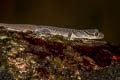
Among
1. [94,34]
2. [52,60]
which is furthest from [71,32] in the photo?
[52,60]

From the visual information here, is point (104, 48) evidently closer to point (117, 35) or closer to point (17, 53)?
point (17, 53)

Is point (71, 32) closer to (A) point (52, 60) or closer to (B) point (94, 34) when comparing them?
(B) point (94, 34)

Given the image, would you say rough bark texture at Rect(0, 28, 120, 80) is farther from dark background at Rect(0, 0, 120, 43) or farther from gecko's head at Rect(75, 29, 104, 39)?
dark background at Rect(0, 0, 120, 43)

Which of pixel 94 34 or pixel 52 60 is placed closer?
pixel 52 60

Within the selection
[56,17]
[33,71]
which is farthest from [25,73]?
[56,17]

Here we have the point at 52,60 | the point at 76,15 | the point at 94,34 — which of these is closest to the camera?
the point at 52,60

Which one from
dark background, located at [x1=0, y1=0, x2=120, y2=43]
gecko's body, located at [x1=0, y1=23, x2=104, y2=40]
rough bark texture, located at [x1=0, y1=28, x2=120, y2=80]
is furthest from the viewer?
dark background, located at [x1=0, y1=0, x2=120, y2=43]

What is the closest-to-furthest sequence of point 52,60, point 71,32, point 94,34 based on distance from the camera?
point 52,60
point 94,34
point 71,32

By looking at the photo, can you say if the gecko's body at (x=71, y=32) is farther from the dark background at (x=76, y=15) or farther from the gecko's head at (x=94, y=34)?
the dark background at (x=76, y=15)

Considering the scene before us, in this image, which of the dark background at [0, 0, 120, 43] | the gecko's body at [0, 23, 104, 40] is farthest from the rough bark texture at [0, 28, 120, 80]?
the dark background at [0, 0, 120, 43]
